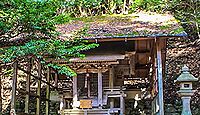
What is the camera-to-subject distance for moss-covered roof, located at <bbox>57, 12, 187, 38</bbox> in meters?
9.64

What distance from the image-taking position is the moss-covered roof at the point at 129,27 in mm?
9641

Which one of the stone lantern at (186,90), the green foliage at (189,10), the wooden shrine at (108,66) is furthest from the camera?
the green foliage at (189,10)

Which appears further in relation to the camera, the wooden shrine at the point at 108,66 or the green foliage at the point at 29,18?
the wooden shrine at the point at 108,66

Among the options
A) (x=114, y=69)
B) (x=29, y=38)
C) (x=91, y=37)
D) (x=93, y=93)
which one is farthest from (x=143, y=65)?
(x=29, y=38)

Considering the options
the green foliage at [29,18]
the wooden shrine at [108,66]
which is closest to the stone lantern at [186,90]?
the wooden shrine at [108,66]

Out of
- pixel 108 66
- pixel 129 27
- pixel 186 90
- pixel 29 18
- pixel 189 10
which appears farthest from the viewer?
pixel 189 10

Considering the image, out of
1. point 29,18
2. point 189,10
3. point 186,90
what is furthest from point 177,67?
point 29,18

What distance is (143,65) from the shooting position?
13758 mm

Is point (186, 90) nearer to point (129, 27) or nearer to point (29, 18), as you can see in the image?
point (129, 27)

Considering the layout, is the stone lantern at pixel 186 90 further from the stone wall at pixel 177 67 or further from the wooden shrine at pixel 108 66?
the stone wall at pixel 177 67

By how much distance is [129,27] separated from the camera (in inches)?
423

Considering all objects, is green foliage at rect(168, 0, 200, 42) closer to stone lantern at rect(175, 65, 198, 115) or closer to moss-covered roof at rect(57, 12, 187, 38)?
moss-covered roof at rect(57, 12, 187, 38)

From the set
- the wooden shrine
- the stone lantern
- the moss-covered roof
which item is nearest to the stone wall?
the wooden shrine

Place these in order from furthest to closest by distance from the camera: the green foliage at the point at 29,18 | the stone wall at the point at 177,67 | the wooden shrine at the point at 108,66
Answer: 1. the stone wall at the point at 177,67
2. the wooden shrine at the point at 108,66
3. the green foliage at the point at 29,18
